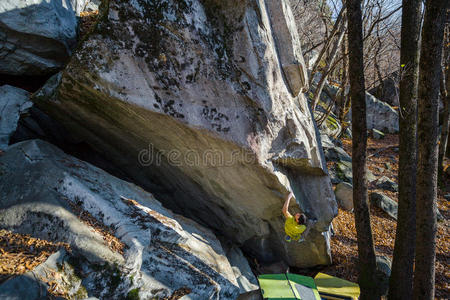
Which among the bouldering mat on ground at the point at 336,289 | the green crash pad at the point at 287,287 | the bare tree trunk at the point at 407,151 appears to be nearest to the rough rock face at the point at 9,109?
the green crash pad at the point at 287,287

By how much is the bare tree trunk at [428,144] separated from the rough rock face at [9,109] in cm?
829

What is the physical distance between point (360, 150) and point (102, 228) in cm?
543

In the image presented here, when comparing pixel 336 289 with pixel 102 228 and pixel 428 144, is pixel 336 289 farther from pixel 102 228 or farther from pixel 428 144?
pixel 102 228

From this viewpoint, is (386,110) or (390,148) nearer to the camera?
(390,148)

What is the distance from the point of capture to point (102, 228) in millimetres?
4688

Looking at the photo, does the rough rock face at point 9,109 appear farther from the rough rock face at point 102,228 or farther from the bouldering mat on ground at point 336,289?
the bouldering mat on ground at point 336,289

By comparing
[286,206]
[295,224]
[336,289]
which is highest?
[286,206]

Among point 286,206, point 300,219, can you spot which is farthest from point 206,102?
point 300,219

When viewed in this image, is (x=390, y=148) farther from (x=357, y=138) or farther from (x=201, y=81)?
(x=201, y=81)

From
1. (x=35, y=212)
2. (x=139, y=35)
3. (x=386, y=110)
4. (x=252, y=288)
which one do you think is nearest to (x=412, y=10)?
(x=139, y=35)

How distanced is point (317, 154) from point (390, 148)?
14138mm

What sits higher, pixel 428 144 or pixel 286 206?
pixel 428 144

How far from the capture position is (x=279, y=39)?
649 cm

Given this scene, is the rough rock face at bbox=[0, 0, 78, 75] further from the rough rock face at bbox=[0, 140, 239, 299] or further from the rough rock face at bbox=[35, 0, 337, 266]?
the rough rock face at bbox=[0, 140, 239, 299]
